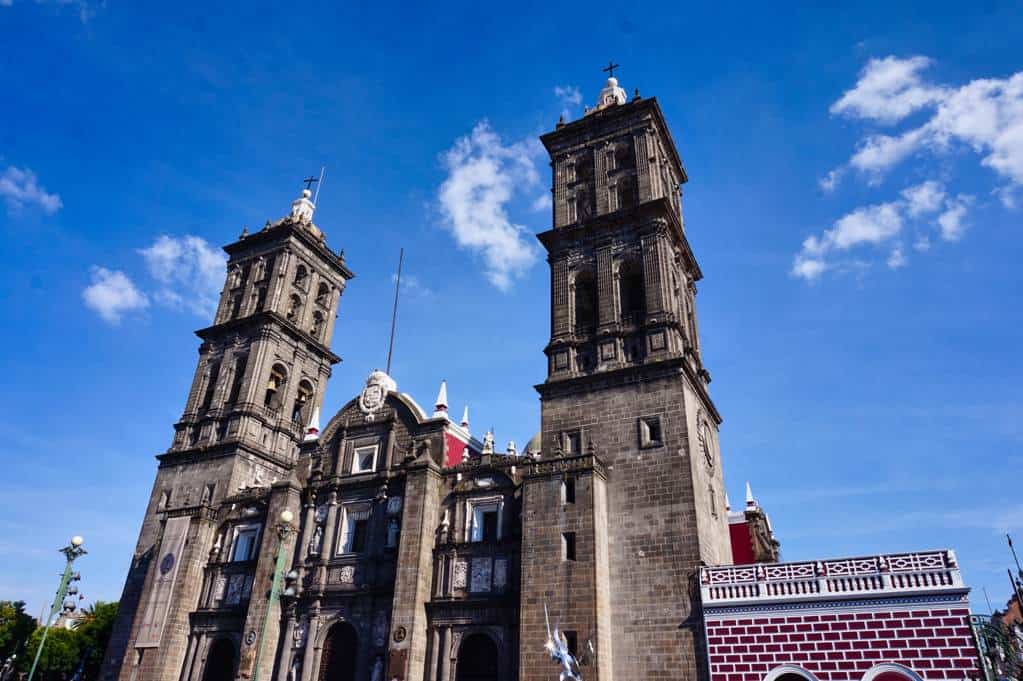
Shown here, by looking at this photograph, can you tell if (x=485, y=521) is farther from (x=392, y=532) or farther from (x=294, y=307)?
(x=294, y=307)

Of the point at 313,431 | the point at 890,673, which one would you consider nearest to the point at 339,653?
the point at 313,431

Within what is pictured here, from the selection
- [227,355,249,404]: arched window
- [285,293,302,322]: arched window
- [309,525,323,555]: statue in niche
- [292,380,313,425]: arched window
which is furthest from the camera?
[285,293,302,322]: arched window

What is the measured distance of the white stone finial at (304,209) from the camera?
47.3 metres

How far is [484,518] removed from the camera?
29.4m

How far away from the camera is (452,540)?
29047 mm

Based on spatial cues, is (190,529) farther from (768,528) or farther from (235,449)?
(768,528)

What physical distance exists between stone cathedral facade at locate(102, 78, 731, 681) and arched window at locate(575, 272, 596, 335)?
104 mm

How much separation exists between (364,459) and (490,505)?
789 centimetres

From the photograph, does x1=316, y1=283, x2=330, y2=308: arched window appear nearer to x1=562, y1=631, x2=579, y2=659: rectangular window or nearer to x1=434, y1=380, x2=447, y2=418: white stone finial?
x1=434, y1=380, x2=447, y2=418: white stone finial

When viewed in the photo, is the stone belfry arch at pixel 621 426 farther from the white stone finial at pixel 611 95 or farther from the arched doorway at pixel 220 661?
the arched doorway at pixel 220 661

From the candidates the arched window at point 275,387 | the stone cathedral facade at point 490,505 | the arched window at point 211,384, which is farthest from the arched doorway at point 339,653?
the arched window at point 211,384

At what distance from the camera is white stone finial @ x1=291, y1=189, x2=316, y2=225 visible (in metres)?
47.3

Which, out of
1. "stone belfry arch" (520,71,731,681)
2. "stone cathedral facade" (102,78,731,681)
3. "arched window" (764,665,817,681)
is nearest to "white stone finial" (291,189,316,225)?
"stone cathedral facade" (102,78,731,681)

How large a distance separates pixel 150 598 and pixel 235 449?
26.4 feet
